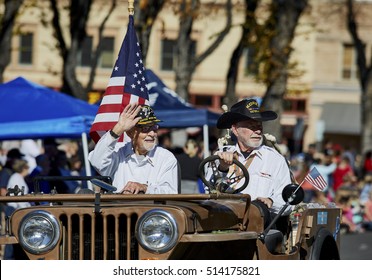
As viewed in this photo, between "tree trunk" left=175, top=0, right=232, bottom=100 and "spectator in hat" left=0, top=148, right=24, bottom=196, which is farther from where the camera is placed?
"tree trunk" left=175, top=0, right=232, bottom=100

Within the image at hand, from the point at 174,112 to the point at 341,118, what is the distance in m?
38.1

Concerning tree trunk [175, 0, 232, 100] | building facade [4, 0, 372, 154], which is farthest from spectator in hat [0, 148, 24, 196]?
building facade [4, 0, 372, 154]

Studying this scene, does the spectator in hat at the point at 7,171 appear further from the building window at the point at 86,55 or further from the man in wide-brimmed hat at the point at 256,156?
the building window at the point at 86,55

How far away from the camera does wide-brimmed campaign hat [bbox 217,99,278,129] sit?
30.6 ft

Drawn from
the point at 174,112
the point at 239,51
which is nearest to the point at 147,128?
the point at 174,112

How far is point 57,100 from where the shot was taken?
16.4m

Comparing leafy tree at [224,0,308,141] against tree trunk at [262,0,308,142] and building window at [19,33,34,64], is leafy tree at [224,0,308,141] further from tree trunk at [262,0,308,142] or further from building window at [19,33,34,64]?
building window at [19,33,34,64]

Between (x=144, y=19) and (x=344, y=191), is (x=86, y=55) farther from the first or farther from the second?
(x=144, y=19)

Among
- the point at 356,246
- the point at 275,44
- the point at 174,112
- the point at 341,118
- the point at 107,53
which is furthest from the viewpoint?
the point at 341,118

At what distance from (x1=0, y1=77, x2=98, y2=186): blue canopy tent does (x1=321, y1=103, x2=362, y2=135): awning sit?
3980 centimetres

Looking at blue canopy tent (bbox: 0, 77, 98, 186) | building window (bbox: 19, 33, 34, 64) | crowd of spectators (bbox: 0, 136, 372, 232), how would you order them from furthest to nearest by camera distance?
1. building window (bbox: 19, 33, 34, 64)
2. crowd of spectators (bbox: 0, 136, 372, 232)
3. blue canopy tent (bbox: 0, 77, 98, 186)

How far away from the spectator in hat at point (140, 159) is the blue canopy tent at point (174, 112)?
8.76 m

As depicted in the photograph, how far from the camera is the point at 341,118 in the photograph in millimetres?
55938
